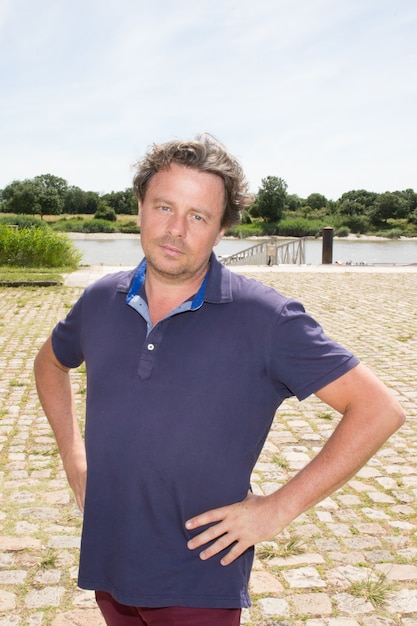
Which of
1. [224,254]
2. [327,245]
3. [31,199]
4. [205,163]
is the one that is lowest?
[224,254]

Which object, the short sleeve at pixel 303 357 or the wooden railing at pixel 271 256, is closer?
the short sleeve at pixel 303 357

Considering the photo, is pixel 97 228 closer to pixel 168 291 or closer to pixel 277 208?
pixel 277 208

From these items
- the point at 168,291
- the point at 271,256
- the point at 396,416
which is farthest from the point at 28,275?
the point at 396,416

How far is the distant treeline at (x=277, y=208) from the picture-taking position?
302 ft

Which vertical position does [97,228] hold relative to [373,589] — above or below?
below

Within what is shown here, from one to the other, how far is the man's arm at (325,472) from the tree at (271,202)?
9195 centimetres

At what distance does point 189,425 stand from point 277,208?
9576 centimetres

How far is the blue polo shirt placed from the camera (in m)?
1.74

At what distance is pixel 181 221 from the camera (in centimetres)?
198

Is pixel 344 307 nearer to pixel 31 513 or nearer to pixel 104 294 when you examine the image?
pixel 31 513

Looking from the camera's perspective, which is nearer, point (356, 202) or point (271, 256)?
point (271, 256)

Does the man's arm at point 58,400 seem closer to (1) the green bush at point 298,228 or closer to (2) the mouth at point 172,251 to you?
(2) the mouth at point 172,251

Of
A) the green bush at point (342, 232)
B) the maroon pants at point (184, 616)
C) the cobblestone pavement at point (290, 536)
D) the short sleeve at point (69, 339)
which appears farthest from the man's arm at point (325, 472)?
the green bush at point (342, 232)

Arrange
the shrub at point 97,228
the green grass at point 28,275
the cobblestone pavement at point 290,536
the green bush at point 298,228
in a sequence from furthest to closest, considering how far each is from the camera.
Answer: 1. the green bush at point 298,228
2. the shrub at point 97,228
3. the green grass at point 28,275
4. the cobblestone pavement at point 290,536
